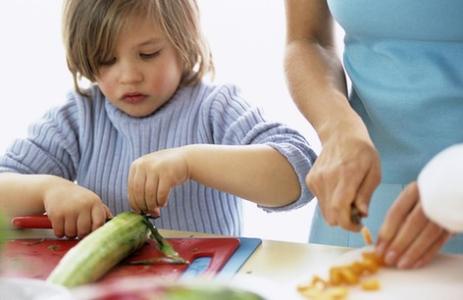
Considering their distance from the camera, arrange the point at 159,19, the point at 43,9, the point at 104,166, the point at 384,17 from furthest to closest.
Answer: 1. the point at 43,9
2. the point at 104,166
3. the point at 159,19
4. the point at 384,17

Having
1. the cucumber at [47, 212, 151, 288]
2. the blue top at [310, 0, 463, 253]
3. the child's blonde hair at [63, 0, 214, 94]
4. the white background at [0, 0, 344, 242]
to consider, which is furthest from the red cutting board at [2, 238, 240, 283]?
the white background at [0, 0, 344, 242]

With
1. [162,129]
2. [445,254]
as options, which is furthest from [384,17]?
[162,129]

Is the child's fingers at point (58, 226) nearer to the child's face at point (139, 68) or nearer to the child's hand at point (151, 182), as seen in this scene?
the child's hand at point (151, 182)

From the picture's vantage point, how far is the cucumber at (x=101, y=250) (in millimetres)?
885

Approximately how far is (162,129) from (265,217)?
0.78 metres

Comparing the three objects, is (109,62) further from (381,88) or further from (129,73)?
(381,88)

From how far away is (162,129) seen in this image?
4.61ft

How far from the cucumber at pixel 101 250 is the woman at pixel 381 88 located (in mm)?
235

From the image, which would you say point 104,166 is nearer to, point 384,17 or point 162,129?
point 162,129

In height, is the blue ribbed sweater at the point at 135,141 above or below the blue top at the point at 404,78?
below

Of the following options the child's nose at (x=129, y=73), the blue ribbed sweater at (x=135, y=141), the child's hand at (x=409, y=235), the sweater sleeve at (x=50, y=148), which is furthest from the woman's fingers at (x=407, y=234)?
the sweater sleeve at (x=50, y=148)

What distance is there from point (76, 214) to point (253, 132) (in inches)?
13.0

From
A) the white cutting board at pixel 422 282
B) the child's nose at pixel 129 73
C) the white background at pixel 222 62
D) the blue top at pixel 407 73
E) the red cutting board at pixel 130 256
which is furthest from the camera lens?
the white background at pixel 222 62

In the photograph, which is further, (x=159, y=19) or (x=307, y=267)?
(x=159, y=19)
